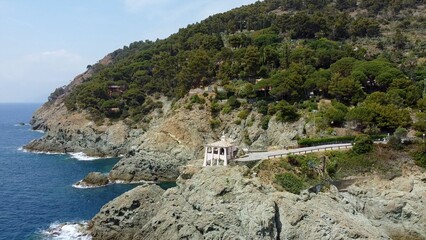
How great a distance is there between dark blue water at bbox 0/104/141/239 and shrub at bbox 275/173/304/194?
2470 centimetres

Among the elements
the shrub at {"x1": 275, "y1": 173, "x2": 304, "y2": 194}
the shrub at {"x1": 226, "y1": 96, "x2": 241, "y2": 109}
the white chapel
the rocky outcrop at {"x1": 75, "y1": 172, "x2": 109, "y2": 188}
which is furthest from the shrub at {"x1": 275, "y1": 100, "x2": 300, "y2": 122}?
the rocky outcrop at {"x1": 75, "y1": 172, "x2": 109, "y2": 188}

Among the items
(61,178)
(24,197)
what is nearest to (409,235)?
(24,197)

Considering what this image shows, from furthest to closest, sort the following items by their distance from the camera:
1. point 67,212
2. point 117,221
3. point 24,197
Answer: point 24,197 → point 67,212 → point 117,221

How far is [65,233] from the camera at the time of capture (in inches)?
1791

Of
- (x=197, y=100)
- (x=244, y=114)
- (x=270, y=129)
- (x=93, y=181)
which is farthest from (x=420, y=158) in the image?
(x=93, y=181)

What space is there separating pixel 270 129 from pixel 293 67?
44.9 feet

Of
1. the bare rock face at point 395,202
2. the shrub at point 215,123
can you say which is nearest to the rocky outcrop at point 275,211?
the bare rock face at point 395,202

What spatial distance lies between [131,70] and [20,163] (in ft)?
153

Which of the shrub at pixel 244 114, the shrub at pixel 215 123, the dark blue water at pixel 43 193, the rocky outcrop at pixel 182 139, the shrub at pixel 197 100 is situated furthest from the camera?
the shrub at pixel 197 100

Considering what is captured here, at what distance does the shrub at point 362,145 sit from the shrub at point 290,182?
9.83 m

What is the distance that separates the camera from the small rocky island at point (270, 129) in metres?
38.9

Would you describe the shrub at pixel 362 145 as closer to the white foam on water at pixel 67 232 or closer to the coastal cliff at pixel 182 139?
the coastal cliff at pixel 182 139

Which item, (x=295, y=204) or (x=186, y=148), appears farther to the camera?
Result: (x=186, y=148)

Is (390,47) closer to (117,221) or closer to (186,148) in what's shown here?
(186,148)
